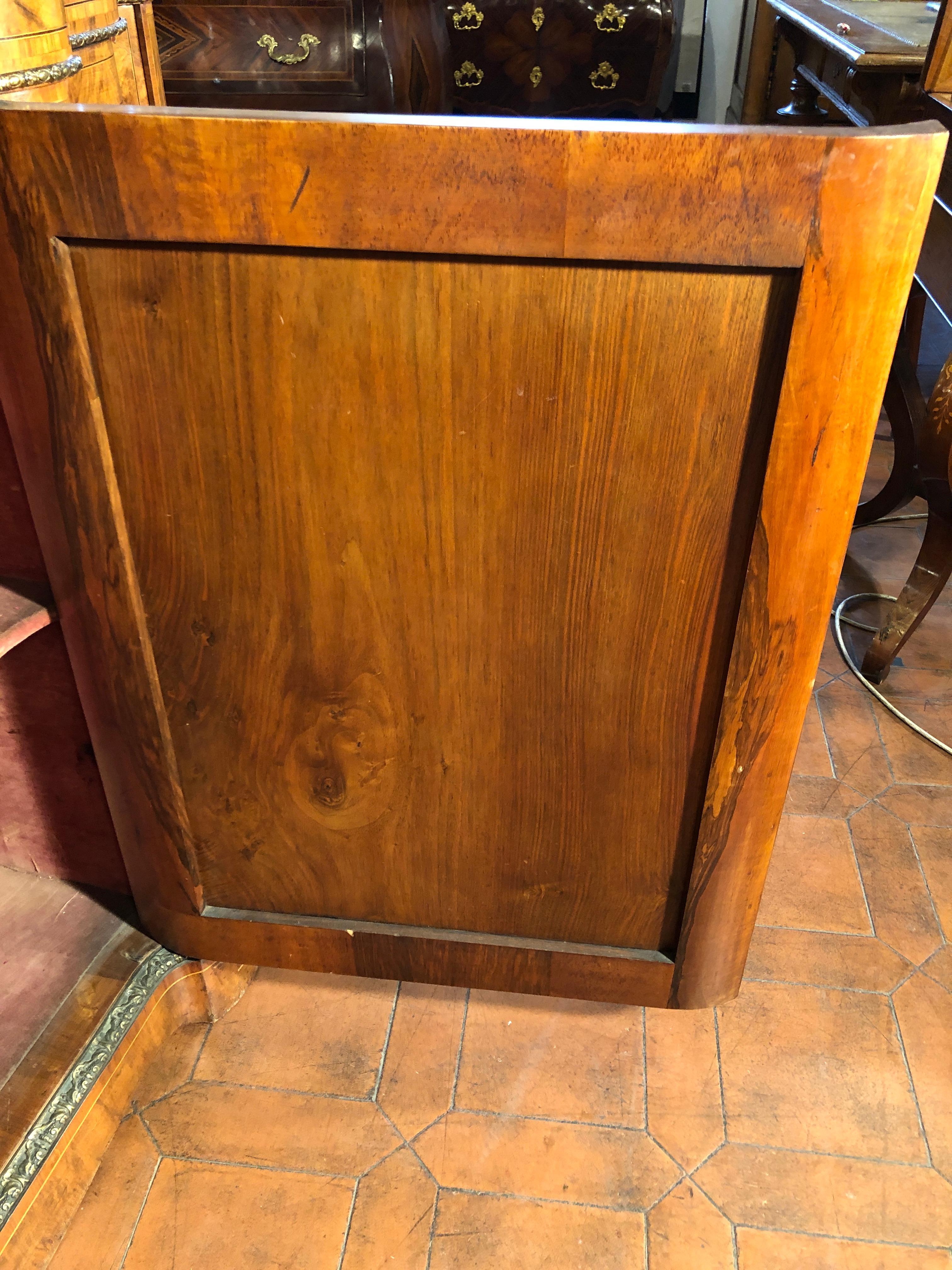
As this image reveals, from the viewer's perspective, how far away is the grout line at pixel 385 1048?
3.94 feet

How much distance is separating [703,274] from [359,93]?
2.75 meters

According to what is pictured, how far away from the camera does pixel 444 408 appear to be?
0.77 metres

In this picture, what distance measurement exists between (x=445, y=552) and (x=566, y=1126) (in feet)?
2.49

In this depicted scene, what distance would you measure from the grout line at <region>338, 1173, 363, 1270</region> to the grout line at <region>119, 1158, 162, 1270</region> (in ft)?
Result: 0.75

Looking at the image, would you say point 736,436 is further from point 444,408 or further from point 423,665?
point 423,665

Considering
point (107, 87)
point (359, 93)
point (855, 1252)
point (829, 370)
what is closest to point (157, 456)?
point (107, 87)

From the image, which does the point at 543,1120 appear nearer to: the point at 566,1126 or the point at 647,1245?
the point at 566,1126

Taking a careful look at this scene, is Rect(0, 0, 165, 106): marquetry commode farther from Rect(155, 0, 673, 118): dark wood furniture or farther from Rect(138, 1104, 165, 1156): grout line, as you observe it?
Rect(155, 0, 673, 118): dark wood furniture

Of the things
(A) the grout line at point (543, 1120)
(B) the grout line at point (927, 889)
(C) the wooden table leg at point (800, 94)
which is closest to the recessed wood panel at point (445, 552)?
(A) the grout line at point (543, 1120)

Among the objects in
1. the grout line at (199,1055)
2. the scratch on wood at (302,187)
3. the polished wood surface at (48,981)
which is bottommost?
the grout line at (199,1055)

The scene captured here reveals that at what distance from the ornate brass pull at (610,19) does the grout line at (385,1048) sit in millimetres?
3414

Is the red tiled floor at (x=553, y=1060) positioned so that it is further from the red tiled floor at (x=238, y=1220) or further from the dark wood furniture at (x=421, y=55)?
the dark wood furniture at (x=421, y=55)

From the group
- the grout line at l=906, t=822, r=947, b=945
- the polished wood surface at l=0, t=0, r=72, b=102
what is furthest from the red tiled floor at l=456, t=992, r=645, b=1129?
the polished wood surface at l=0, t=0, r=72, b=102

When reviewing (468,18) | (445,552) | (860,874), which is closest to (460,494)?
(445,552)
